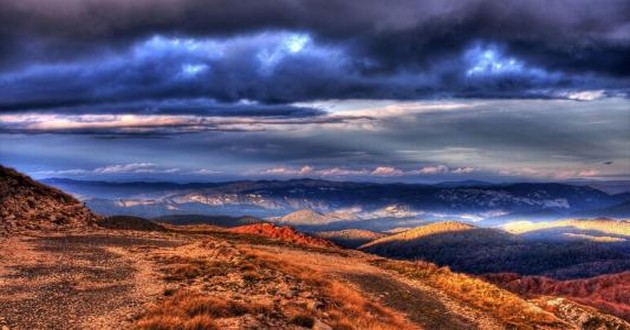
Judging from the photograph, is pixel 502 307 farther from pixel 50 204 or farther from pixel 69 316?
pixel 50 204

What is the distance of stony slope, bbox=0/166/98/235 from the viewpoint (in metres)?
43.9

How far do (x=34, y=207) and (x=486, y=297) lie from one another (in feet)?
124

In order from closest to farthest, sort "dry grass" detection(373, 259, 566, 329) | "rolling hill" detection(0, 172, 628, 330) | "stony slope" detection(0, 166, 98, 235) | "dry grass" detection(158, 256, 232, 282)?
"rolling hill" detection(0, 172, 628, 330), "dry grass" detection(158, 256, 232, 282), "dry grass" detection(373, 259, 566, 329), "stony slope" detection(0, 166, 98, 235)

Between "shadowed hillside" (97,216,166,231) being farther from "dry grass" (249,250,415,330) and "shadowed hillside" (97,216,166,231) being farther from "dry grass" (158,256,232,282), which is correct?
"dry grass" (249,250,415,330)

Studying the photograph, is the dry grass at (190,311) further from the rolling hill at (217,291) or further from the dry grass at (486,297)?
the dry grass at (486,297)

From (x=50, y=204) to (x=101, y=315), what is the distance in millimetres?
35214

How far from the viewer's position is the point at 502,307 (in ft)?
114

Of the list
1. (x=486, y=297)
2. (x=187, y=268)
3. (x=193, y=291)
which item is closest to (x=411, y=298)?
(x=486, y=297)

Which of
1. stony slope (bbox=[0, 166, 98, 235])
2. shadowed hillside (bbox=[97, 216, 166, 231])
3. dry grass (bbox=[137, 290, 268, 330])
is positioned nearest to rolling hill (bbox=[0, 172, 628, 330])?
dry grass (bbox=[137, 290, 268, 330])

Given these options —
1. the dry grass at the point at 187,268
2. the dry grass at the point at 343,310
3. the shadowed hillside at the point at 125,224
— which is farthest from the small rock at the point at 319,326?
the shadowed hillside at the point at 125,224

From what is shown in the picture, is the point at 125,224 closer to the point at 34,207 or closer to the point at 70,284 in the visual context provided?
the point at 34,207

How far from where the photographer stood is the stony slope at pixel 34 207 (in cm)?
4391

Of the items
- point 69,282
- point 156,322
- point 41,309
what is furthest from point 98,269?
point 156,322

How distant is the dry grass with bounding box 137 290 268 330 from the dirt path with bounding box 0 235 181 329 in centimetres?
102
